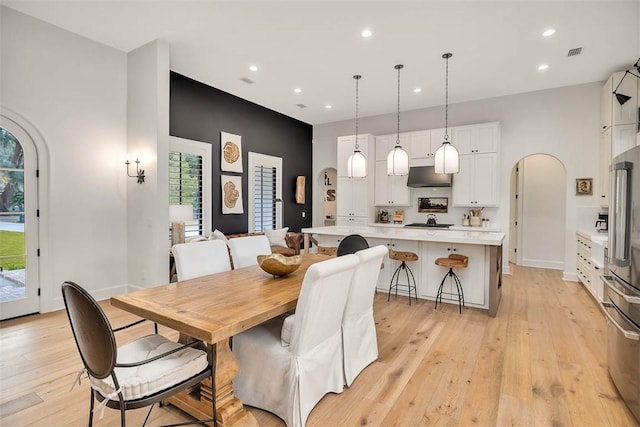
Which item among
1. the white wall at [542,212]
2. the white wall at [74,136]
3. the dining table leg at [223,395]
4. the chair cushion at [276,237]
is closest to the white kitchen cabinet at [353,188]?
the chair cushion at [276,237]

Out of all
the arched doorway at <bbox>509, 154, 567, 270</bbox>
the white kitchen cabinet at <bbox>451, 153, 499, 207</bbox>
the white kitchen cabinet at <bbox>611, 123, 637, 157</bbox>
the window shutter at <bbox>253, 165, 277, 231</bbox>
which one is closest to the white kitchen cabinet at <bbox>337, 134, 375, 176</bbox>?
the window shutter at <bbox>253, 165, 277, 231</bbox>

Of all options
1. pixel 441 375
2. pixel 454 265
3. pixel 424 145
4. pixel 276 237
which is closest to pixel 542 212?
pixel 424 145

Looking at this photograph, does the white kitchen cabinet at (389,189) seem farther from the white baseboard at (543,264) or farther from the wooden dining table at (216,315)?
the wooden dining table at (216,315)

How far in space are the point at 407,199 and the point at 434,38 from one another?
3.45 m

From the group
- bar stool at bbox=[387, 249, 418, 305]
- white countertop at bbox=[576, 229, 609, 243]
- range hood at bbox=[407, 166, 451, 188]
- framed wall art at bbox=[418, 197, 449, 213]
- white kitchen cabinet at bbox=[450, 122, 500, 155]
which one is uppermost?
white kitchen cabinet at bbox=[450, 122, 500, 155]

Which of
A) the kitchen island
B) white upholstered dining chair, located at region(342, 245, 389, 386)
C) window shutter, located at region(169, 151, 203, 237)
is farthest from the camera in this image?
window shutter, located at region(169, 151, 203, 237)

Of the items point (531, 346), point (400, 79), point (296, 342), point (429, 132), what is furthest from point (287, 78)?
point (531, 346)

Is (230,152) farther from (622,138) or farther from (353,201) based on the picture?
(622,138)

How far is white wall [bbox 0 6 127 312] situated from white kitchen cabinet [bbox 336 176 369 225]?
4265mm

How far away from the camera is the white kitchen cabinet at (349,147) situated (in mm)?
6887

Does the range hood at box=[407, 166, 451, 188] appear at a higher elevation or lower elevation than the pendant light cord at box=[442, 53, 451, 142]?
lower

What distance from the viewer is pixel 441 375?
248 centimetres

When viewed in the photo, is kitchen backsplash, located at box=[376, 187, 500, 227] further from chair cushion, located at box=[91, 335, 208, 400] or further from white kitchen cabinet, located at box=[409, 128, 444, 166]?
chair cushion, located at box=[91, 335, 208, 400]

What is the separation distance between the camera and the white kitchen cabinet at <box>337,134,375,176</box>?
22.6ft
